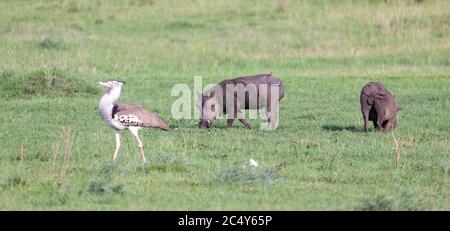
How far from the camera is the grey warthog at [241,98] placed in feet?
44.0

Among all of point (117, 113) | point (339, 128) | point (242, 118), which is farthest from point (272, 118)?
point (117, 113)

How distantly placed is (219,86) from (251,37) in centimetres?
952

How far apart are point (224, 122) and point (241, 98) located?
0.91 metres

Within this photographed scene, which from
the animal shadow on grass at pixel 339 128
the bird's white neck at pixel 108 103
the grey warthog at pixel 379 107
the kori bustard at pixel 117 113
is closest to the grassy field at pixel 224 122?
the animal shadow on grass at pixel 339 128

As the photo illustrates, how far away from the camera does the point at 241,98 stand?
13.6m

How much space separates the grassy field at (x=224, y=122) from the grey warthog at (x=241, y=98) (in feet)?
1.10

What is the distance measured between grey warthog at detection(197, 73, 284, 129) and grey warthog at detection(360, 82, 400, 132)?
126 centimetres

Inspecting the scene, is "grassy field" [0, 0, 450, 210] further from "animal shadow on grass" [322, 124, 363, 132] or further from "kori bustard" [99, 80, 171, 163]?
"kori bustard" [99, 80, 171, 163]

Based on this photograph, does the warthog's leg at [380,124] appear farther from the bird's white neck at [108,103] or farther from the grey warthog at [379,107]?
the bird's white neck at [108,103]

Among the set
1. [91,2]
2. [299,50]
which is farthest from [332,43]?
[91,2]

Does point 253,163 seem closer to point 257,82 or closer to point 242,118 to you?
point 242,118

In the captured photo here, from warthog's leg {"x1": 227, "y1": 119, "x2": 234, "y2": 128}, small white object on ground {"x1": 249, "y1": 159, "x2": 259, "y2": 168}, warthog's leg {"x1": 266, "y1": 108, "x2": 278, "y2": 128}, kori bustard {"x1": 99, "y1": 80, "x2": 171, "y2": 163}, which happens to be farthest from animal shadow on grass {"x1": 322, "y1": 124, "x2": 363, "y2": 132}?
kori bustard {"x1": 99, "y1": 80, "x2": 171, "y2": 163}

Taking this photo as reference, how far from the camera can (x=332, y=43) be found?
22109mm

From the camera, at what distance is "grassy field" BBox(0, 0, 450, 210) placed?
8.92 m
